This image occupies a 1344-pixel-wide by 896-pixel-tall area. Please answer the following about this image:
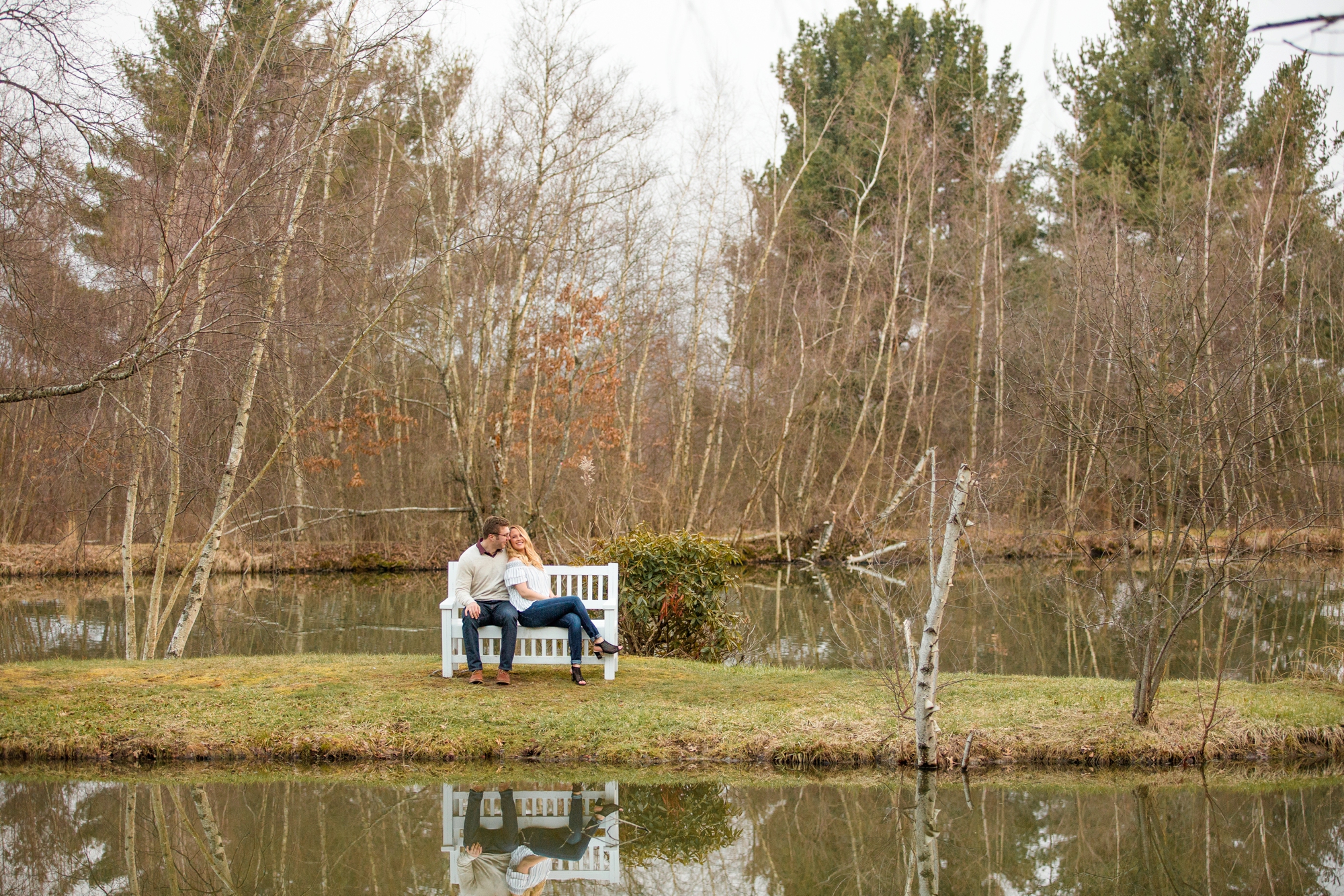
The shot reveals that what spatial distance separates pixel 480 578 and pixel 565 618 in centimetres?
68

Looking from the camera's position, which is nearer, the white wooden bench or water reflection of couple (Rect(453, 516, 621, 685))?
water reflection of couple (Rect(453, 516, 621, 685))

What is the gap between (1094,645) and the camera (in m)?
12.8

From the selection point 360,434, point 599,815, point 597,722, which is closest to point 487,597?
point 597,722

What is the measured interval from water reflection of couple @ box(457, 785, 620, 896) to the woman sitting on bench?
2.09 meters

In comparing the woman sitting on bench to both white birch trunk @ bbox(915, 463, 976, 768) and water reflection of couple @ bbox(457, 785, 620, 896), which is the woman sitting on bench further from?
white birch trunk @ bbox(915, 463, 976, 768)

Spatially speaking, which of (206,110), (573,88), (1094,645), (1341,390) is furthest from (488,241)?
(1341,390)

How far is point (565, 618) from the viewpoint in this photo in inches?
316

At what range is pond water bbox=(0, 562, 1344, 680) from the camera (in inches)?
433

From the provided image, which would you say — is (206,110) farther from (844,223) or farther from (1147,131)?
(1147,131)

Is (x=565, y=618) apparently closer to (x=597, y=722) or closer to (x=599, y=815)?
(x=597, y=722)

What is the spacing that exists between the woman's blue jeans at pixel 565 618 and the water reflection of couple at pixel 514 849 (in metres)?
2.08

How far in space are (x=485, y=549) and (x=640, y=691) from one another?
1509 millimetres

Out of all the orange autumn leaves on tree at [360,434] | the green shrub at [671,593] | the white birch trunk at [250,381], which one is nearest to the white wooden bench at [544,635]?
the green shrub at [671,593]

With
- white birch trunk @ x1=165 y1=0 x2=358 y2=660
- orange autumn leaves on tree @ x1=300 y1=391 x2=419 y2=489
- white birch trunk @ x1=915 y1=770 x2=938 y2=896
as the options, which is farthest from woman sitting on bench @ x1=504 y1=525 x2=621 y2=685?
orange autumn leaves on tree @ x1=300 y1=391 x2=419 y2=489
